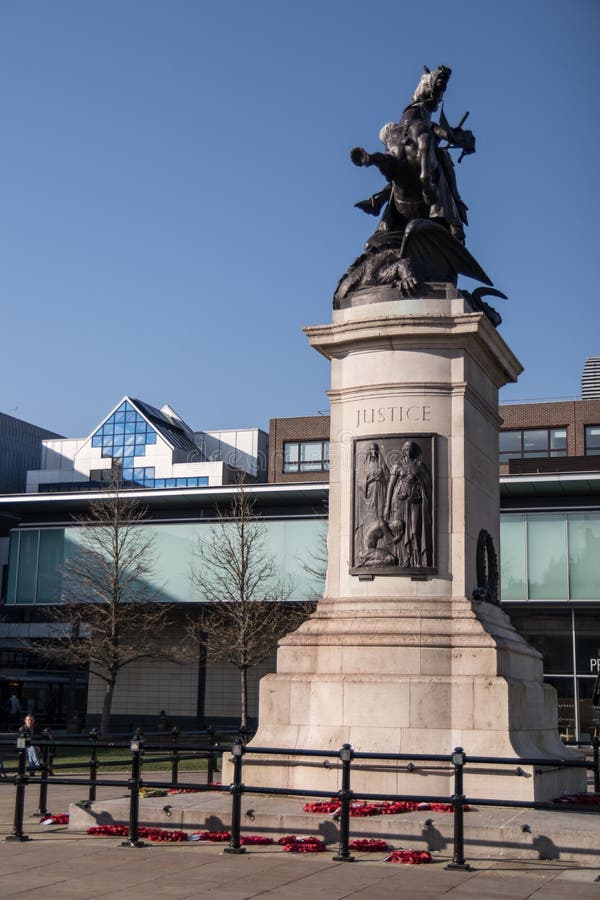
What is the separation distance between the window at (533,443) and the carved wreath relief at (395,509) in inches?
2021

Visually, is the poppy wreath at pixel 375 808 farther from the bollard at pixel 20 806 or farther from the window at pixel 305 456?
the window at pixel 305 456

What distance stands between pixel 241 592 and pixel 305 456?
2698cm

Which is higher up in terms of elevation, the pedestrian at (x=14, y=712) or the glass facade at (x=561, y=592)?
the glass facade at (x=561, y=592)

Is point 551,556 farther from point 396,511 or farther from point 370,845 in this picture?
point 370,845

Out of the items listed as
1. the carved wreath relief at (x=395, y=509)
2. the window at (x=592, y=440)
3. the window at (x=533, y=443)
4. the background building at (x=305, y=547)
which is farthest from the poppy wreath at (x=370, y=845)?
the window at (x=592, y=440)

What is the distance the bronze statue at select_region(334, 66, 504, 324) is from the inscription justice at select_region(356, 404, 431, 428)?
1.90m

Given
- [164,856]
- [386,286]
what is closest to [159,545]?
[386,286]

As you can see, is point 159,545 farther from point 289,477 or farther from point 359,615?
point 359,615

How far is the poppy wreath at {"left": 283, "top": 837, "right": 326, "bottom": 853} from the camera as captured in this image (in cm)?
1282

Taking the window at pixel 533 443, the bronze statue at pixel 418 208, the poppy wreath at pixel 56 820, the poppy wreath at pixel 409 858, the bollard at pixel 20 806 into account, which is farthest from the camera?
the window at pixel 533 443

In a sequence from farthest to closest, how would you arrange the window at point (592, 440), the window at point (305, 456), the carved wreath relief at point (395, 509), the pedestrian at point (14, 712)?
the window at point (305, 456), the window at point (592, 440), the pedestrian at point (14, 712), the carved wreath relief at point (395, 509)

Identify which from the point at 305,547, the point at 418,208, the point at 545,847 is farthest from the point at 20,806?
the point at 305,547

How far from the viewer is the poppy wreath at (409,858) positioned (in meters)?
12.2

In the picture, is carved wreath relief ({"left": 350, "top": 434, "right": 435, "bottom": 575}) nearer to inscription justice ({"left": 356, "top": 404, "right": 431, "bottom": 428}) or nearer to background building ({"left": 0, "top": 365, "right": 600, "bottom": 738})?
inscription justice ({"left": 356, "top": 404, "right": 431, "bottom": 428})
